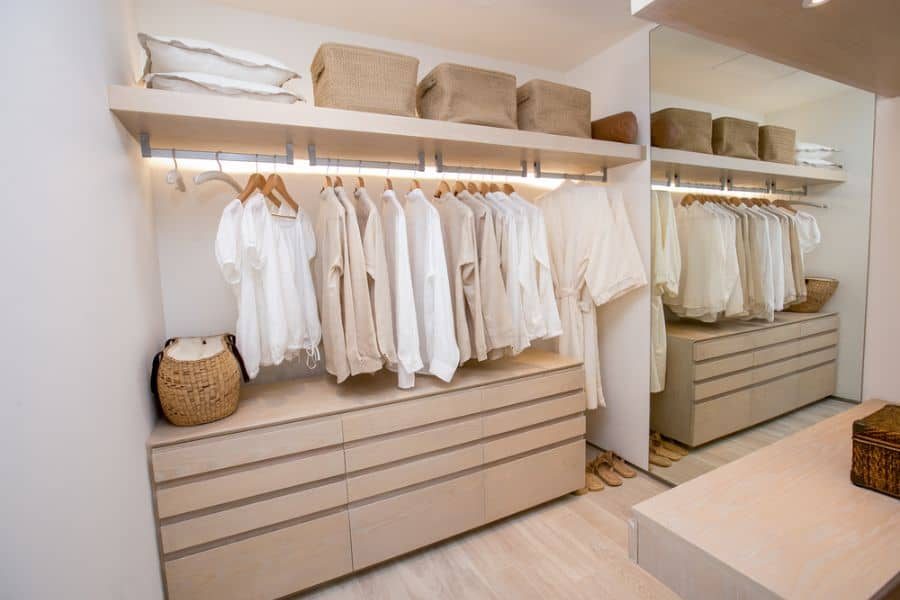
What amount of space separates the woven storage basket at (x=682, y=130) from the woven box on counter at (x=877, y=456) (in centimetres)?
171

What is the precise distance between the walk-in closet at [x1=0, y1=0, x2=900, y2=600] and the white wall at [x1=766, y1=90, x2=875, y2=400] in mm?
14

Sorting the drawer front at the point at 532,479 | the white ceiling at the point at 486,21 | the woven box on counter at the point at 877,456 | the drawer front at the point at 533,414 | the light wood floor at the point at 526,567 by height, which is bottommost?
the light wood floor at the point at 526,567

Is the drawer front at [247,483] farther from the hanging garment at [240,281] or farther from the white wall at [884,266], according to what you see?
the white wall at [884,266]

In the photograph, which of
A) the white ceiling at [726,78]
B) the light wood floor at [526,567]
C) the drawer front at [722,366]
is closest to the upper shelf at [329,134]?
the white ceiling at [726,78]

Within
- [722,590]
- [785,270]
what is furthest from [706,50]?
[722,590]

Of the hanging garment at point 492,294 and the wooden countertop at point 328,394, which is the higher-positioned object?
the hanging garment at point 492,294

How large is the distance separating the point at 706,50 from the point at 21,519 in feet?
9.50

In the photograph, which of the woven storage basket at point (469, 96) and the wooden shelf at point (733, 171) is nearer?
the wooden shelf at point (733, 171)

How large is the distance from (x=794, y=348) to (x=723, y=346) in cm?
33

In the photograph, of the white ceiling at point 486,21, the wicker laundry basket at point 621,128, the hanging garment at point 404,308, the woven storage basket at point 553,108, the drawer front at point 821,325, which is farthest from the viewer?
the wicker laundry basket at point 621,128

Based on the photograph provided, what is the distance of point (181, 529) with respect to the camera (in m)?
1.50

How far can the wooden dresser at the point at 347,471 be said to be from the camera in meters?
1.53

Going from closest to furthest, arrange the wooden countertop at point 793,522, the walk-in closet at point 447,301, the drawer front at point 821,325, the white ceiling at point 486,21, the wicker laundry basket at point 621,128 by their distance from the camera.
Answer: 1. the wooden countertop at point 793,522
2. the walk-in closet at point 447,301
3. the drawer front at point 821,325
4. the white ceiling at point 486,21
5. the wicker laundry basket at point 621,128

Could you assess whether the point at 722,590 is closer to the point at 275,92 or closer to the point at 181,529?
Answer: the point at 181,529
